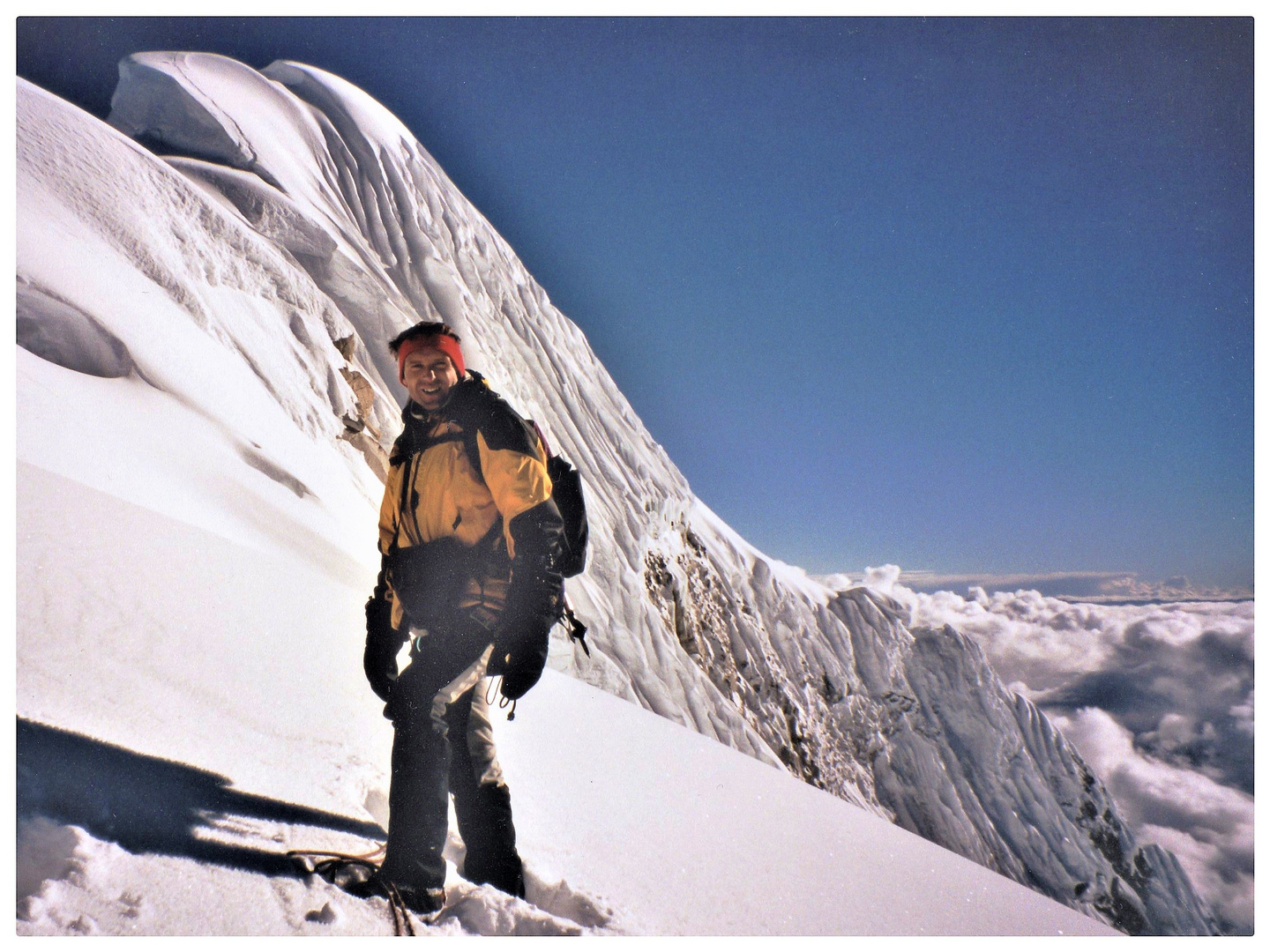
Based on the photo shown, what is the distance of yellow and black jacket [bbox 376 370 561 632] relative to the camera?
6.26 feet

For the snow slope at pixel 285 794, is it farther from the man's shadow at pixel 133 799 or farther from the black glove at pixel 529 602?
the black glove at pixel 529 602

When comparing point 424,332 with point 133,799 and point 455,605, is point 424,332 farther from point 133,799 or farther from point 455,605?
point 133,799

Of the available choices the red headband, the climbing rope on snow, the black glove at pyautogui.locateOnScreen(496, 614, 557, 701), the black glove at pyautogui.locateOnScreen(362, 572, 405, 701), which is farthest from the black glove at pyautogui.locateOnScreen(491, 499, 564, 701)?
the red headband

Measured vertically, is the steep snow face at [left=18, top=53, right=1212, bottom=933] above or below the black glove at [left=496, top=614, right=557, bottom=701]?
above

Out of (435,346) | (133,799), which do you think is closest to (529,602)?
(435,346)

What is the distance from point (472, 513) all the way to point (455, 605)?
30 centimetres

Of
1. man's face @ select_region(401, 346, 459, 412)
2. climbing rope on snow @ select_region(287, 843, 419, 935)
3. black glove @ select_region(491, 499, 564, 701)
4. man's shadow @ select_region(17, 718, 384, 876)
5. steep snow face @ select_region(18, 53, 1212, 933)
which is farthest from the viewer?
steep snow face @ select_region(18, 53, 1212, 933)

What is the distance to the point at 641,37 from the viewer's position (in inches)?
142

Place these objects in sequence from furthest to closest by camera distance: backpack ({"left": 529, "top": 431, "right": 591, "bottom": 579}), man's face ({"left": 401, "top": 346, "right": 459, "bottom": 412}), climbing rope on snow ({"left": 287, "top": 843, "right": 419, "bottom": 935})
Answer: man's face ({"left": 401, "top": 346, "right": 459, "bottom": 412})
backpack ({"left": 529, "top": 431, "right": 591, "bottom": 579})
climbing rope on snow ({"left": 287, "top": 843, "right": 419, "bottom": 935})

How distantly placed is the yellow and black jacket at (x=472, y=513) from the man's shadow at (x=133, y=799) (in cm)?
66

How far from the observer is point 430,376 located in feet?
7.30

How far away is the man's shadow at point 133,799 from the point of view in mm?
1529

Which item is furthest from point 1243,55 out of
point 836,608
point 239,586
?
point 836,608

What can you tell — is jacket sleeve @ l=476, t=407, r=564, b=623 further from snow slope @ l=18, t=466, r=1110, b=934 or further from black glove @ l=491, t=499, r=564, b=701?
snow slope @ l=18, t=466, r=1110, b=934
